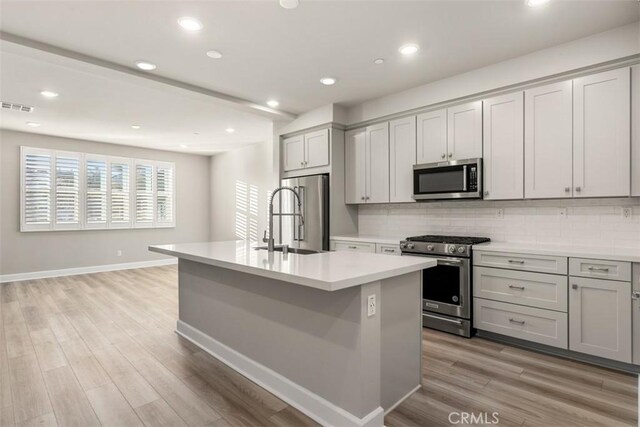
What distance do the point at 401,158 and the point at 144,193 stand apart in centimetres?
594

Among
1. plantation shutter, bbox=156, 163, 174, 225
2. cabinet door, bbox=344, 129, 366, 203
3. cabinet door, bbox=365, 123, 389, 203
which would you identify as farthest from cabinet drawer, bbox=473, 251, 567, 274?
plantation shutter, bbox=156, 163, 174, 225

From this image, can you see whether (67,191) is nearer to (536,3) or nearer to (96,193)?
(96,193)

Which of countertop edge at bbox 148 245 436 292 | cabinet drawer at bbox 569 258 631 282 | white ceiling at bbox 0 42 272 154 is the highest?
white ceiling at bbox 0 42 272 154

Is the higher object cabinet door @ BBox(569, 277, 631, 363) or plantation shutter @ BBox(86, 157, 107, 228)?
plantation shutter @ BBox(86, 157, 107, 228)

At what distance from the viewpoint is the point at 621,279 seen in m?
2.52

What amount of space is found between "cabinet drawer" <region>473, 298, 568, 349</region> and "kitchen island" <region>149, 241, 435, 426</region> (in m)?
1.23

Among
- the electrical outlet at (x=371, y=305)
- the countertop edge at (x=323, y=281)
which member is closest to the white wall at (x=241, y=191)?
the countertop edge at (x=323, y=281)

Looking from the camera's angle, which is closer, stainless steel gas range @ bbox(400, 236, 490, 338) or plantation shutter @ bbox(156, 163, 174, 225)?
stainless steel gas range @ bbox(400, 236, 490, 338)

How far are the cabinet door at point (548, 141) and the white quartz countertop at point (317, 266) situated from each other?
1.70 metres

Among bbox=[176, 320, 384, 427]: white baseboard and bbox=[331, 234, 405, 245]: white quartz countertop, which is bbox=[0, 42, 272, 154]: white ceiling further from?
bbox=[176, 320, 384, 427]: white baseboard

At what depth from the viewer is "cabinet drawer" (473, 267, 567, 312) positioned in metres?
2.79

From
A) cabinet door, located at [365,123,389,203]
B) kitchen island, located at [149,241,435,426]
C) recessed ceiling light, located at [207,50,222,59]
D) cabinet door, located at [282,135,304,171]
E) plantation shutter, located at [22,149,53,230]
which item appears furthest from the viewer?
plantation shutter, located at [22,149,53,230]

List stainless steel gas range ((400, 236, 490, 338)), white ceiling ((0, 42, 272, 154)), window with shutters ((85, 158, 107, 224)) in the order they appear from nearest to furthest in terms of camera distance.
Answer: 1. stainless steel gas range ((400, 236, 490, 338))
2. white ceiling ((0, 42, 272, 154))
3. window with shutters ((85, 158, 107, 224))

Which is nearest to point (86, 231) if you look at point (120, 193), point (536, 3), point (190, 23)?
point (120, 193)
